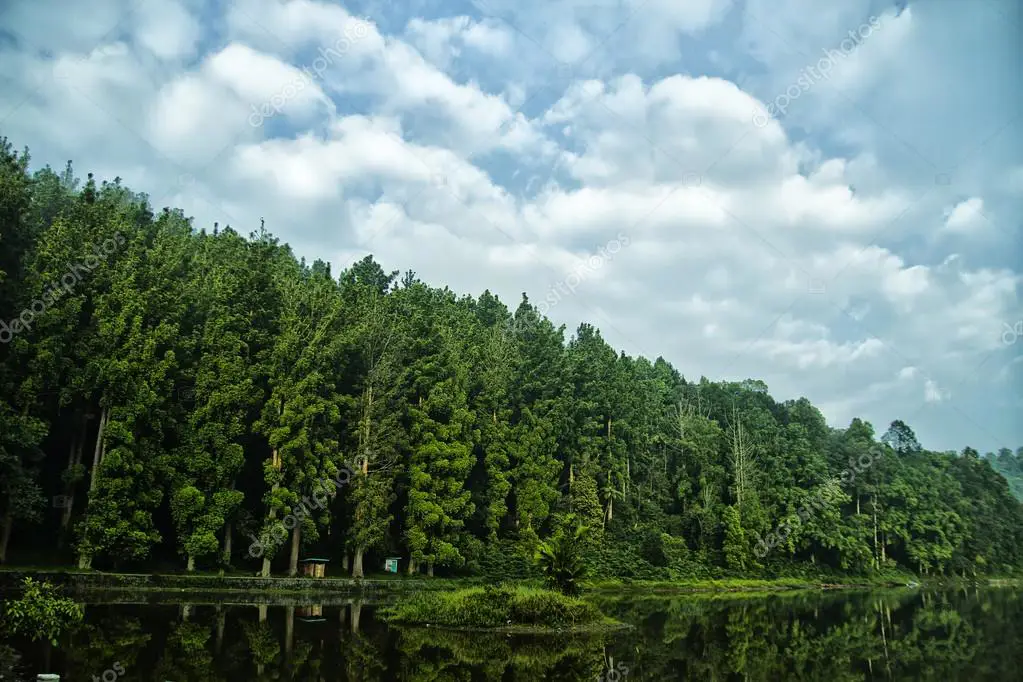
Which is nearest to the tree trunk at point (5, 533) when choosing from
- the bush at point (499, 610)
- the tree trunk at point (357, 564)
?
the tree trunk at point (357, 564)

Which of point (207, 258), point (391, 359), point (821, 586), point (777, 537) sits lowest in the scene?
point (821, 586)

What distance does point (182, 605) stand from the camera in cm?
2366

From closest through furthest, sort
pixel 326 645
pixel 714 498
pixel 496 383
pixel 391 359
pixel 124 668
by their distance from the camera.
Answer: pixel 124 668
pixel 326 645
pixel 391 359
pixel 496 383
pixel 714 498

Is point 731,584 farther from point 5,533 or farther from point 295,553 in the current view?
point 5,533

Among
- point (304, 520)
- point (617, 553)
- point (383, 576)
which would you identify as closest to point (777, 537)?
point (617, 553)

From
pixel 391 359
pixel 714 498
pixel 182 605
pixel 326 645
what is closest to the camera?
pixel 326 645

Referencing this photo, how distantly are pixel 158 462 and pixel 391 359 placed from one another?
13138mm

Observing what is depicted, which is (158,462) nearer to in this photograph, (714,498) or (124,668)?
(124,668)

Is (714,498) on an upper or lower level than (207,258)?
lower

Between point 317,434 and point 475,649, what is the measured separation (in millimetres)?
20341

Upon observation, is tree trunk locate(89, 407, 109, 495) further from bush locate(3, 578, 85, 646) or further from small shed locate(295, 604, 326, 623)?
bush locate(3, 578, 85, 646)

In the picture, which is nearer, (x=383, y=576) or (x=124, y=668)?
(x=124, y=668)

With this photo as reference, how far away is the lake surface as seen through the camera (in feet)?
45.7

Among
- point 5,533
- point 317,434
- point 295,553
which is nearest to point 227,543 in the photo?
point 295,553
